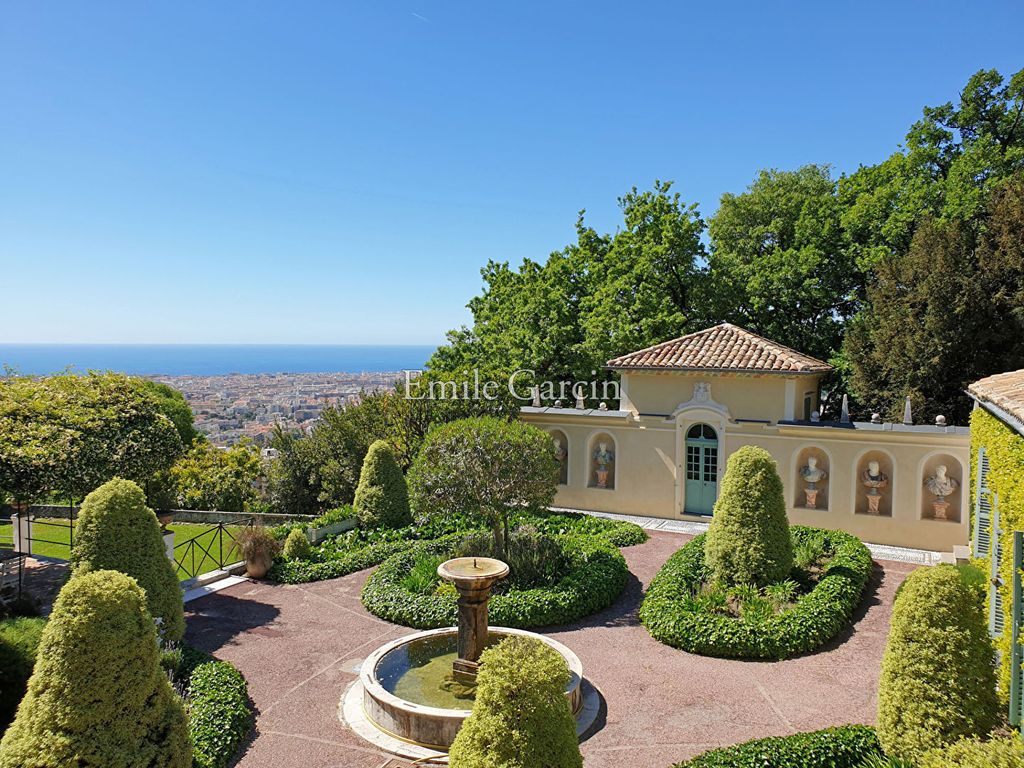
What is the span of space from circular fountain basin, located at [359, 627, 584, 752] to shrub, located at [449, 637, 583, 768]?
2869mm

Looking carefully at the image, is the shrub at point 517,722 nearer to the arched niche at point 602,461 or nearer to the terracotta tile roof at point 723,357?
the terracotta tile roof at point 723,357

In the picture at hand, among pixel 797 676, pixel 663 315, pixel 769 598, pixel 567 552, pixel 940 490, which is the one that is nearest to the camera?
pixel 797 676

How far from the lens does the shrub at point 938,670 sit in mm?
6520

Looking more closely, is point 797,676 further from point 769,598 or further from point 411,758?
point 411,758

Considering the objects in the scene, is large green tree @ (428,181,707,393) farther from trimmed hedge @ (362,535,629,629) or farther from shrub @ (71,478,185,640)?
shrub @ (71,478,185,640)

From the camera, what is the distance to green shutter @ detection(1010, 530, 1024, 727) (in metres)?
6.45

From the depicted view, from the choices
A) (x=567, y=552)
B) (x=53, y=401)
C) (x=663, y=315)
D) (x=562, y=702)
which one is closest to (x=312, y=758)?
(x=562, y=702)

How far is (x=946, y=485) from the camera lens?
17094mm

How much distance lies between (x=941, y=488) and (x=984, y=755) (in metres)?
13.9

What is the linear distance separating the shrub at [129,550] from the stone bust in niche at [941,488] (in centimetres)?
1737

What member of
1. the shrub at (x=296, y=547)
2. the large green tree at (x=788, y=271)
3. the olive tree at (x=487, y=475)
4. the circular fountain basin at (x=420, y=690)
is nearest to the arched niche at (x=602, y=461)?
the olive tree at (x=487, y=475)

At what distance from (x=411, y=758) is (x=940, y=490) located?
50.4 ft

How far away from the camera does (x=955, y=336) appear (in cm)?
2094

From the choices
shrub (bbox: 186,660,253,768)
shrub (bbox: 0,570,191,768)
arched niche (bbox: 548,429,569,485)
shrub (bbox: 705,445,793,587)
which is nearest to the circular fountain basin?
shrub (bbox: 186,660,253,768)
